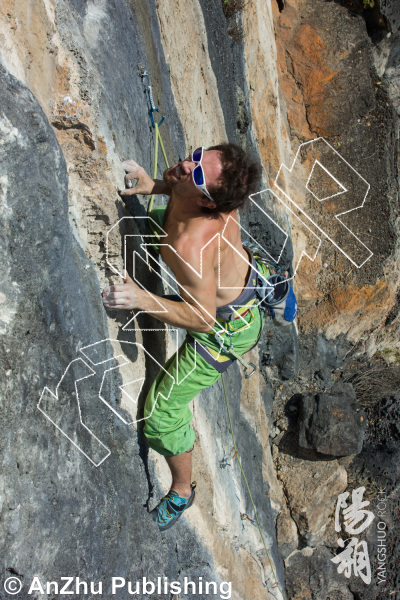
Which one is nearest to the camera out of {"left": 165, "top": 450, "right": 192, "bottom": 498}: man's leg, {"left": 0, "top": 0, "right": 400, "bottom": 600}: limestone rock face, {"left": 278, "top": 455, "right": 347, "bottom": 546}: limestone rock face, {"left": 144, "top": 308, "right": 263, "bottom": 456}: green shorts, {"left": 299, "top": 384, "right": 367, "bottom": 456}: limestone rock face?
{"left": 0, "top": 0, "right": 400, "bottom": 600}: limestone rock face

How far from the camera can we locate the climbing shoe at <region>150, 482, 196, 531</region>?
2.70 meters

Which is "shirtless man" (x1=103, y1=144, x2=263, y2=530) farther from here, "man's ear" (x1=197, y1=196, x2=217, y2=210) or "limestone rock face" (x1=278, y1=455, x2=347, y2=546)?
"limestone rock face" (x1=278, y1=455, x2=347, y2=546)

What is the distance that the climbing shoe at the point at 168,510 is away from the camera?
2.70 m

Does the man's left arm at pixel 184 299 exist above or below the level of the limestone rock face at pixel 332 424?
above

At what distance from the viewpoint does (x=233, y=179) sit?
2260 millimetres

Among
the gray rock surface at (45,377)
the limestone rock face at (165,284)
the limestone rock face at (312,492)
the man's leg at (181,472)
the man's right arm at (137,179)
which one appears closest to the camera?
the gray rock surface at (45,377)

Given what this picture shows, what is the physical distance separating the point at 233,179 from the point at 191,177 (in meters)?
0.19

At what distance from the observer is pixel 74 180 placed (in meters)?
2.23

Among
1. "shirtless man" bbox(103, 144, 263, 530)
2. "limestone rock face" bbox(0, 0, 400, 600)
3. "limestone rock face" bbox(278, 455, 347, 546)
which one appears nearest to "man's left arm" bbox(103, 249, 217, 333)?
"shirtless man" bbox(103, 144, 263, 530)

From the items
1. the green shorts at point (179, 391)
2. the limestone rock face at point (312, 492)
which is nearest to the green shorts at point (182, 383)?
the green shorts at point (179, 391)

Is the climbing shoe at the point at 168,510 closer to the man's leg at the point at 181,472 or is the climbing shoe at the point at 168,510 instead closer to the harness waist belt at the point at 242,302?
the man's leg at the point at 181,472

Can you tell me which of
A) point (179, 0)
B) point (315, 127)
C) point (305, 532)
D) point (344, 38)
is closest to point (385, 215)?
point (315, 127)

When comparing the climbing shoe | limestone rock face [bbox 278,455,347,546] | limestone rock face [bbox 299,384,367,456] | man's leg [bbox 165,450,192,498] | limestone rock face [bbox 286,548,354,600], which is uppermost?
man's leg [bbox 165,450,192,498]

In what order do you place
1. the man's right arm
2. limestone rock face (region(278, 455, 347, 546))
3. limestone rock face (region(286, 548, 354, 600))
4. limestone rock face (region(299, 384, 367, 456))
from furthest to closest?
1. limestone rock face (region(278, 455, 347, 546))
2. limestone rock face (region(286, 548, 354, 600))
3. limestone rock face (region(299, 384, 367, 456))
4. the man's right arm
